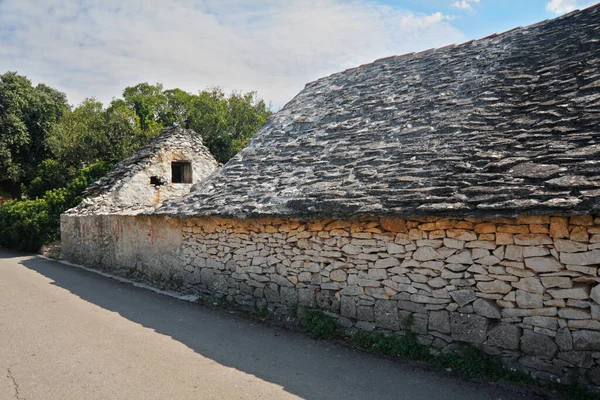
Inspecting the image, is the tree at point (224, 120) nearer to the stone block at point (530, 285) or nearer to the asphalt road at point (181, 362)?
the asphalt road at point (181, 362)

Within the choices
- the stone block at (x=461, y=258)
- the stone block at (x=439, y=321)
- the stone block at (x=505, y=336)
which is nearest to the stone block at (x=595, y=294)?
the stone block at (x=505, y=336)

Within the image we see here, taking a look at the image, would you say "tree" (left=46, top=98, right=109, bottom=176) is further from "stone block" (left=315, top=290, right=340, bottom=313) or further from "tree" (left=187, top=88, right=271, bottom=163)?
"stone block" (left=315, top=290, right=340, bottom=313)

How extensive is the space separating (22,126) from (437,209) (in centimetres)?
3065

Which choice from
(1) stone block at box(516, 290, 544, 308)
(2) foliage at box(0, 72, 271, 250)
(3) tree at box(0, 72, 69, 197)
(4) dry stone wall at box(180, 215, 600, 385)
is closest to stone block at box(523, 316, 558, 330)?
(4) dry stone wall at box(180, 215, 600, 385)

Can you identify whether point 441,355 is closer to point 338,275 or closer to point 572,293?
point 572,293

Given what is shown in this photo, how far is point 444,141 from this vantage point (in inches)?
263

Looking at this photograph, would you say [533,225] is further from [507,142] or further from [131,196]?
[131,196]

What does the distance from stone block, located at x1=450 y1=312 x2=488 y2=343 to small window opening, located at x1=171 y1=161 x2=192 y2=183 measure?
45.9ft

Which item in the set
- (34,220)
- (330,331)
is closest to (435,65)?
(330,331)

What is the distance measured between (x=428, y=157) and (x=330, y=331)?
320 cm

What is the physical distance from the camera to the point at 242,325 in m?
7.32

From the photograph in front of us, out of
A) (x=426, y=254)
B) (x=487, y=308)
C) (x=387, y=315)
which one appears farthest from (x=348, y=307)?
(x=487, y=308)

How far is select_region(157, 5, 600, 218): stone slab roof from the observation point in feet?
16.6

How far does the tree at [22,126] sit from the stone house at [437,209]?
22.6m
